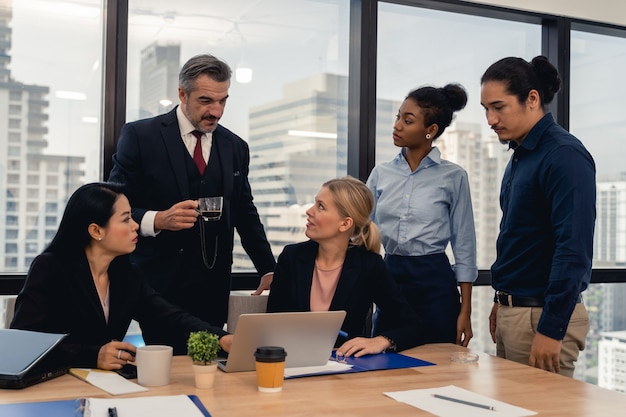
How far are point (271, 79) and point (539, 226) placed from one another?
1673mm

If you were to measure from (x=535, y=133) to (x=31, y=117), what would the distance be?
214 cm

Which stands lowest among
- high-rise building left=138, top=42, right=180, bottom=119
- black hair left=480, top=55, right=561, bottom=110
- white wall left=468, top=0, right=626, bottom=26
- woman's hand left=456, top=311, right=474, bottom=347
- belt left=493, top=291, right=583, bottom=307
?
woman's hand left=456, top=311, right=474, bottom=347

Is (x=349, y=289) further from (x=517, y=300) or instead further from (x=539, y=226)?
(x=539, y=226)

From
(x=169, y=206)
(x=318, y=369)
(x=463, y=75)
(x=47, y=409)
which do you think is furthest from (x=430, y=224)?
(x=47, y=409)

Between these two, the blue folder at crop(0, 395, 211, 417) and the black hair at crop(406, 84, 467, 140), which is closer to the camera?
the blue folder at crop(0, 395, 211, 417)

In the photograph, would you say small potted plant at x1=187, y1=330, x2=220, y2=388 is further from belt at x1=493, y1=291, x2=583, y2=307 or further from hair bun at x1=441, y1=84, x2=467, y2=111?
hair bun at x1=441, y1=84, x2=467, y2=111

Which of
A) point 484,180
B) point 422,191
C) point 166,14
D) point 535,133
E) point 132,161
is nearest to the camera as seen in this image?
point 535,133

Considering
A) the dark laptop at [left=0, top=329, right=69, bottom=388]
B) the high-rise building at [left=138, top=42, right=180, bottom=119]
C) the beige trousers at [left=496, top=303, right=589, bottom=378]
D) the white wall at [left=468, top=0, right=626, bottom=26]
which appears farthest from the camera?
the white wall at [left=468, top=0, right=626, bottom=26]

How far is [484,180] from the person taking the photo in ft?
13.6

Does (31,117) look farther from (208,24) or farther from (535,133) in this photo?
(535,133)

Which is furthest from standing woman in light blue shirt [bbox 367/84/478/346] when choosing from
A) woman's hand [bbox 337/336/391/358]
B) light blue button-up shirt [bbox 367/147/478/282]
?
woman's hand [bbox 337/336/391/358]

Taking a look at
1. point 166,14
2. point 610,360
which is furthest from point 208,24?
point 610,360

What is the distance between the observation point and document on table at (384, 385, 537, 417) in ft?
5.46

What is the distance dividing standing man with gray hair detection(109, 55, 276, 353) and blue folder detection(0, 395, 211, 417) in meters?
1.18
